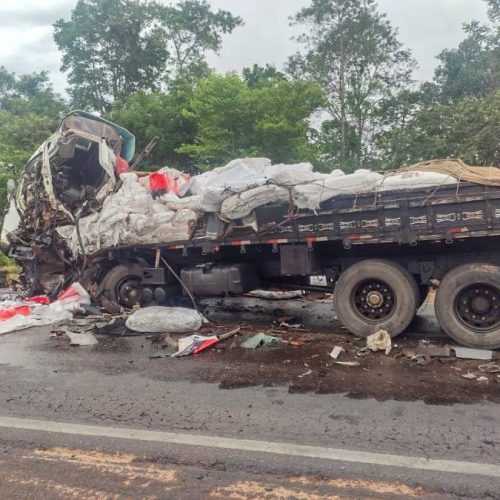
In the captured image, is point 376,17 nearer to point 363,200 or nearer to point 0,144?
point 0,144

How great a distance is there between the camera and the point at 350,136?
2606 centimetres

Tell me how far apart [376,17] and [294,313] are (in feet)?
72.2

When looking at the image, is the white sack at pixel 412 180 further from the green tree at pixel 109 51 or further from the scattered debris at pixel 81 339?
the green tree at pixel 109 51

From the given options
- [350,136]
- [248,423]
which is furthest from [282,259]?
[350,136]

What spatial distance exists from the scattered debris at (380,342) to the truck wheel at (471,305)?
65cm

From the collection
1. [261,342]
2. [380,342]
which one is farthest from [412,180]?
[261,342]

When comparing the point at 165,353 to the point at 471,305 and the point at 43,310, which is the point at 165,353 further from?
the point at 471,305

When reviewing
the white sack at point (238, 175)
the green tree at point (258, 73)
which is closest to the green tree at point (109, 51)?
the green tree at point (258, 73)

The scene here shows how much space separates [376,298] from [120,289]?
442 centimetres

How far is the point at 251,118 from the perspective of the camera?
1738cm

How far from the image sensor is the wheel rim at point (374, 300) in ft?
20.2

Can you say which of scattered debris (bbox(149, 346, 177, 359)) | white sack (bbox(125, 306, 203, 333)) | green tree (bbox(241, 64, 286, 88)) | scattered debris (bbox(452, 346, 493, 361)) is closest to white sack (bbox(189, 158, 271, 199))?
white sack (bbox(125, 306, 203, 333))

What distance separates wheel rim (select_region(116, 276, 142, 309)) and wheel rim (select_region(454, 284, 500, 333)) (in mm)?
5017

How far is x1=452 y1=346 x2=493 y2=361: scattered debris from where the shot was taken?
17.2 ft
